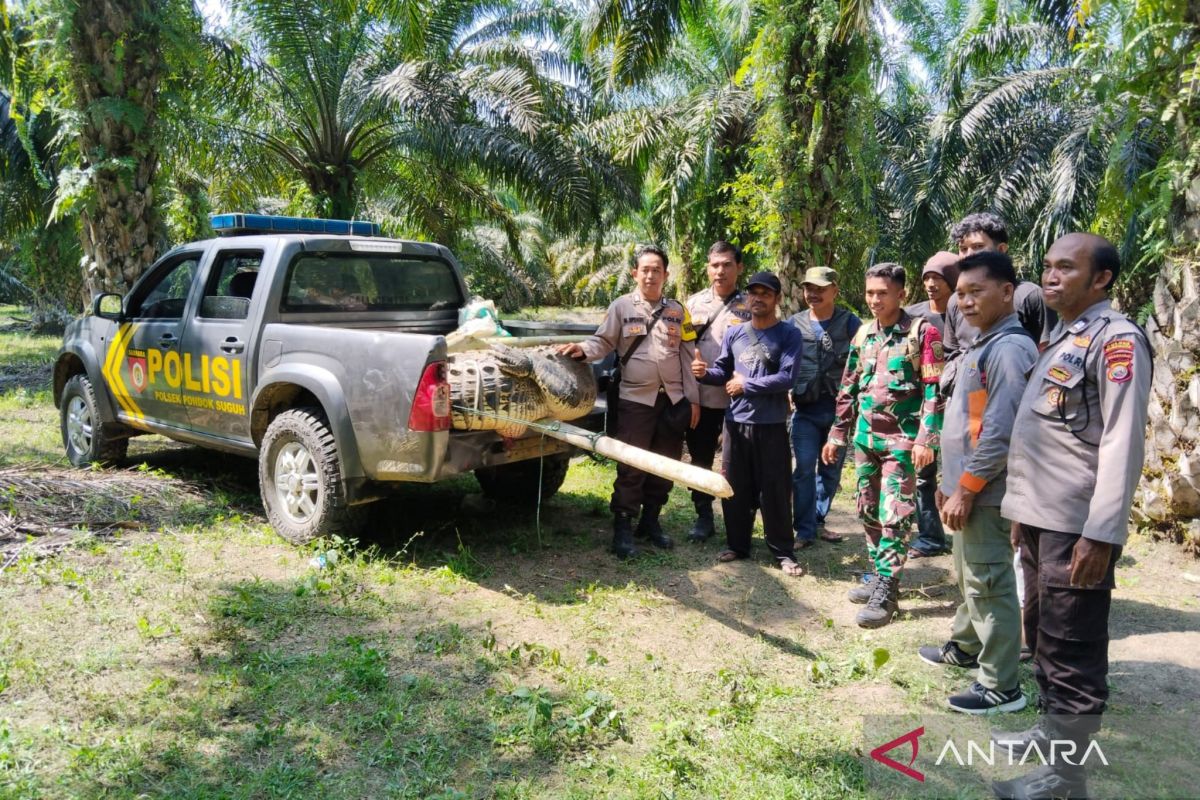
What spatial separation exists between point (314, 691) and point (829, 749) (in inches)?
79.4

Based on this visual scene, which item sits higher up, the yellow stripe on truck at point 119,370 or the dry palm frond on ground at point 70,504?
the yellow stripe on truck at point 119,370

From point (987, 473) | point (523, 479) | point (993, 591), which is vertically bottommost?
point (523, 479)

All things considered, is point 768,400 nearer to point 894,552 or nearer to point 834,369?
point 834,369

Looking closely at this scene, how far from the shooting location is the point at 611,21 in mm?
8414

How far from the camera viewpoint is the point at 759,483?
5.00 metres

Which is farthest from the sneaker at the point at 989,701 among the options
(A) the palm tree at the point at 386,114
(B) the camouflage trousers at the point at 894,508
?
(A) the palm tree at the point at 386,114

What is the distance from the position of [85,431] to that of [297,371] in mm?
2992

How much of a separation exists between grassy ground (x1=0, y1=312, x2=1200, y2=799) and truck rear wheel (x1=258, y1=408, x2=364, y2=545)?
159 millimetres

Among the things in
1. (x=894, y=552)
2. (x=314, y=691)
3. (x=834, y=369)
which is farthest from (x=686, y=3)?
(x=314, y=691)

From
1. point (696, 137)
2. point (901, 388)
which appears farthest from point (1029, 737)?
point (696, 137)

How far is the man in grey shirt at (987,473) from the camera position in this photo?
10.4 ft

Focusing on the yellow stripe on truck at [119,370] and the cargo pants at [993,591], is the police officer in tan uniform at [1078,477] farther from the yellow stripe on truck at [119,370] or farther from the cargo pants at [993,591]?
the yellow stripe on truck at [119,370]

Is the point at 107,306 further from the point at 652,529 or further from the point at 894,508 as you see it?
the point at 894,508

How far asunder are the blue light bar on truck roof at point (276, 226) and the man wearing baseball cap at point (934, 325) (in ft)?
13.0
